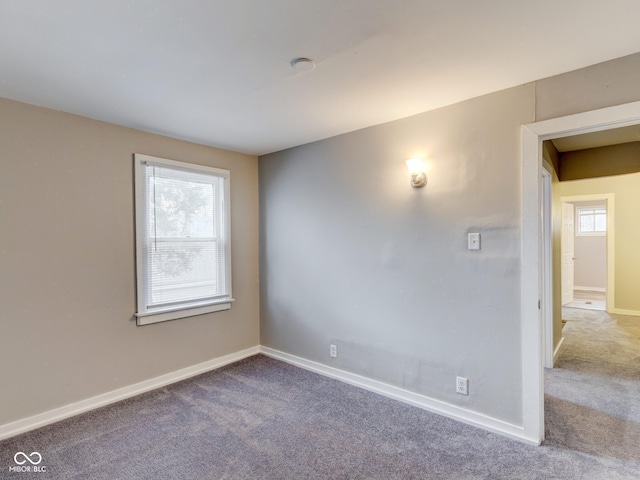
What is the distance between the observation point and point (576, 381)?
316cm

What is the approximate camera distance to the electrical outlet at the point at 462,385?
248cm

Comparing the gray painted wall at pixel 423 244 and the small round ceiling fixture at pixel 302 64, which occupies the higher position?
the small round ceiling fixture at pixel 302 64

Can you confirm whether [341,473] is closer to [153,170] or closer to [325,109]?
[325,109]

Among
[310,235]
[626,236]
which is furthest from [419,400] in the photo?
[626,236]

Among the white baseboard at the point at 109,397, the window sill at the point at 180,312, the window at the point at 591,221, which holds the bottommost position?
the white baseboard at the point at 109,397

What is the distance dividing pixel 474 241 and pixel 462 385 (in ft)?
3.62

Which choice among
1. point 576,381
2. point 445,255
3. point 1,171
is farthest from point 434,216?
point 1,171

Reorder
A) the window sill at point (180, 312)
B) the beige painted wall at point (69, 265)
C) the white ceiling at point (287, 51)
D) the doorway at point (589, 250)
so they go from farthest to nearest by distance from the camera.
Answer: the doorway at point (589, 250)
the window sill at point (180, 312)
the beige painted wall at point (69, 265)
the white ceiling at point (287, 51)

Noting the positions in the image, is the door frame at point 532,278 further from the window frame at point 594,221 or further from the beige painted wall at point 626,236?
the window frame at point 594,221

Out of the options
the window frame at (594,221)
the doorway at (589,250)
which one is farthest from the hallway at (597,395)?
the window frame at (594,221)

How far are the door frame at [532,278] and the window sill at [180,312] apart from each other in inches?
112

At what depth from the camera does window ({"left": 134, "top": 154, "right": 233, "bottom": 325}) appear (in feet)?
10.0

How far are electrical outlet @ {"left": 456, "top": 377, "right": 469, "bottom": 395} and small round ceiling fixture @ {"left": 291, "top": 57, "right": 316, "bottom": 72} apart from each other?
8.03 feet

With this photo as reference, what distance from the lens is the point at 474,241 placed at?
245cm
